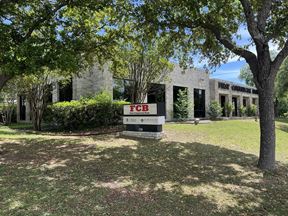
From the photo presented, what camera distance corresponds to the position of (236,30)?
447 inches

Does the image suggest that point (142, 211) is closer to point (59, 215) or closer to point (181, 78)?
point (59, 215)

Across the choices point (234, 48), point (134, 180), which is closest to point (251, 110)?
point (234, 48)

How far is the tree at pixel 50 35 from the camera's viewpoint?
8387 mm

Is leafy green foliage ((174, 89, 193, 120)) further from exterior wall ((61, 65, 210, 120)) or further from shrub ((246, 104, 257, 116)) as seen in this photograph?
shrub ((246, 104, 257, 116))

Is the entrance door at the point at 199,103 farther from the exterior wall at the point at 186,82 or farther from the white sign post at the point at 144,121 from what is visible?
the white sign post at the point at 144,121

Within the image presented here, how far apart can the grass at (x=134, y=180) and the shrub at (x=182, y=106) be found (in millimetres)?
13636

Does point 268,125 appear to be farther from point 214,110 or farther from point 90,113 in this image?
point 214,110

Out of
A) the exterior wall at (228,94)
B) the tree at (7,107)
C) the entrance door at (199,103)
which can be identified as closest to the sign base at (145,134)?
the tree at (7,107)

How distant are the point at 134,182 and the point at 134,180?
0.16 metres

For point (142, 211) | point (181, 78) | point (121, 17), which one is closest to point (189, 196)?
point (142, 211)

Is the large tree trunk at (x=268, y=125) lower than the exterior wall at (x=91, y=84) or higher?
lower

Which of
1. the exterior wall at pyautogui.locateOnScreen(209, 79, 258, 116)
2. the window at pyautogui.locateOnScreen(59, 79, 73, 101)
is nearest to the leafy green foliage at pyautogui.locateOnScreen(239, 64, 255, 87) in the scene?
the exterior wall at pyautogui.locateOnScreen(209, 79, 258, 116)

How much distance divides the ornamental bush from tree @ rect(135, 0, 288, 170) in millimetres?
5590

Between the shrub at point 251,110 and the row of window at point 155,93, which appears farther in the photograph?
the shrub at point 251,110
